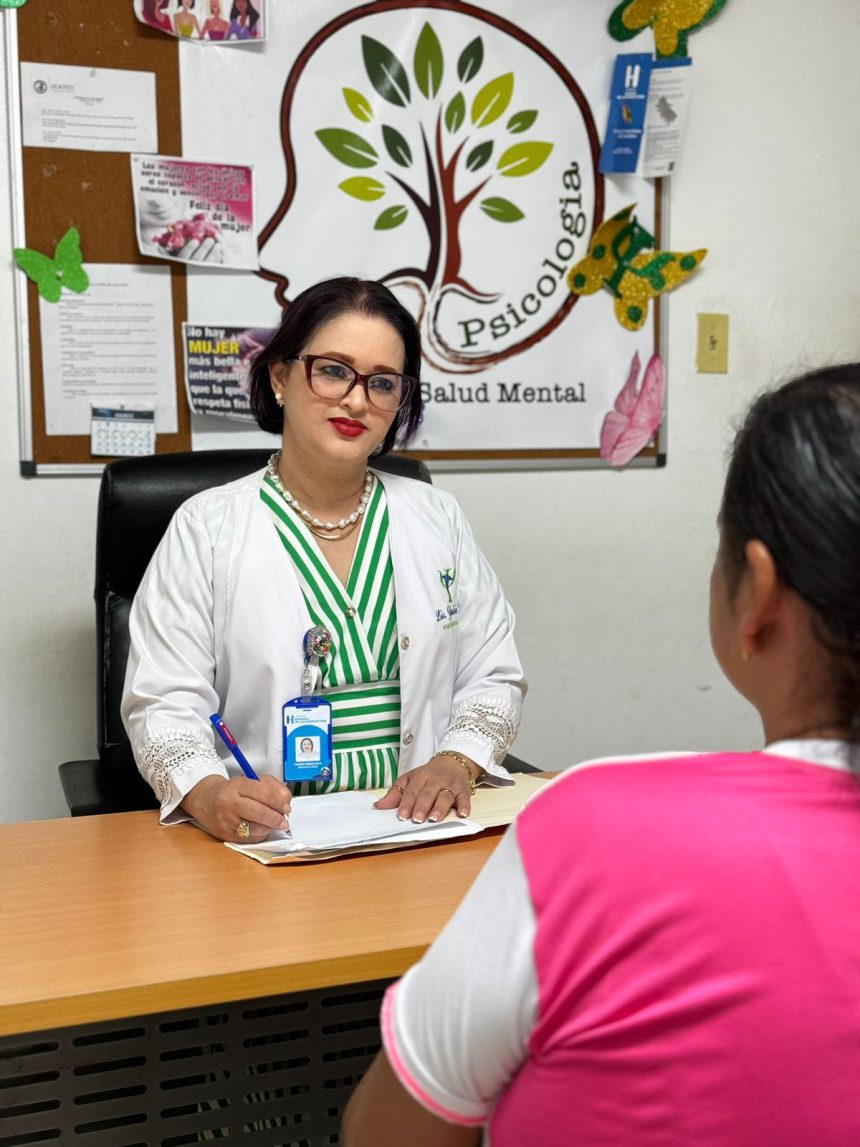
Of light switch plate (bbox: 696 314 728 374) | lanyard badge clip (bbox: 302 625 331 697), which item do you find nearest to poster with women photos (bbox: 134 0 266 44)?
light switch plate (bbox: 696 314 728 374)

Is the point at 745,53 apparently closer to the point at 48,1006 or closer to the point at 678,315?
the point at 678,315

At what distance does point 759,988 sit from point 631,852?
10 cm

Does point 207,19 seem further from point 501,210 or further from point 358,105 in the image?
point 501,210

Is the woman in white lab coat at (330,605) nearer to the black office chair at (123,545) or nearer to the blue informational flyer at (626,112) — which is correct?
the black office chair at (123,545)

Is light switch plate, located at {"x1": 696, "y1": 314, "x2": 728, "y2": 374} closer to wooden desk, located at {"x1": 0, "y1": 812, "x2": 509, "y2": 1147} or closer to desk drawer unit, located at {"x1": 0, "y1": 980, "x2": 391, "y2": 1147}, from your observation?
wooden desk, located at {"x1": 0, "y1": 812, "x2": 509, "y2": 1147}

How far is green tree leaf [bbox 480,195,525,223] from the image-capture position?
2.76 metres

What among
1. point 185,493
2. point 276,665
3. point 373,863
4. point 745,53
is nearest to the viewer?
point 373,863

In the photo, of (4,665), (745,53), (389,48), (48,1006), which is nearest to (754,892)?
(48,1006)

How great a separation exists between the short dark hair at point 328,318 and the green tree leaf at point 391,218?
85 cm

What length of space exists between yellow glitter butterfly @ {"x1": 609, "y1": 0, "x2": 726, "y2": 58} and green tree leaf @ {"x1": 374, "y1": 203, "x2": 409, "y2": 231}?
68 cm

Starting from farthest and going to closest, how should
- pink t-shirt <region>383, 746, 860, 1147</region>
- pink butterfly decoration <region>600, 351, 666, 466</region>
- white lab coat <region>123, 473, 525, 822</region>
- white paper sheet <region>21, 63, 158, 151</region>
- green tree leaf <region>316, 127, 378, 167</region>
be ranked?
pink butterfly decoration <region>600, 351, 666, 466</region> < green tree leaf <region>316, 127, 378, 167</region> < white paper sheet <region>21, 63, 158, 151</region> < white lab coat <region>123, 473, 525, 822</region> < pink t-shirt <region>383, 746, 860, 1147</region>

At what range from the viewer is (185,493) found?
1999mm

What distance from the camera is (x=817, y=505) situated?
646 mm

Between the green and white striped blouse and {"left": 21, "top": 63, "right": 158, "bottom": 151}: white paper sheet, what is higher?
{"left": 21, "top": 63, "right": 158, "bottom": 151}: white paper sheet
